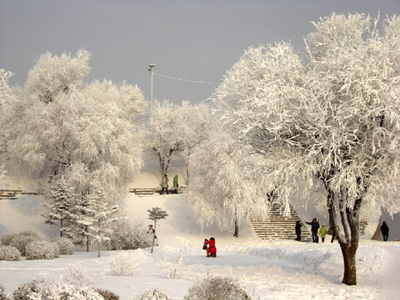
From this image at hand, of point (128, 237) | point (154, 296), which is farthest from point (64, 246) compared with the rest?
point (154, 296)

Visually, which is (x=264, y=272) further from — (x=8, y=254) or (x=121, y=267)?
(x=8, y=254)

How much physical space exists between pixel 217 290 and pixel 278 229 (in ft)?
81.9

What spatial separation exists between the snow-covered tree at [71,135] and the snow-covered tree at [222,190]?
5.45 meters

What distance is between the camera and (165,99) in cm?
4953

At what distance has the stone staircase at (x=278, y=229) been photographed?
Result: 28.9 metres

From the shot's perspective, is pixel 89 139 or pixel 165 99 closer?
pixel 89 139

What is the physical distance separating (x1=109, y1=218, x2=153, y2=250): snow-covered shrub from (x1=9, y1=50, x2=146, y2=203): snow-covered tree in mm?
5966

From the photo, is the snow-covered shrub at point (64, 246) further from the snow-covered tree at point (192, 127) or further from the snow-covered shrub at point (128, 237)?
the snow-covered tree at point (192, 127)

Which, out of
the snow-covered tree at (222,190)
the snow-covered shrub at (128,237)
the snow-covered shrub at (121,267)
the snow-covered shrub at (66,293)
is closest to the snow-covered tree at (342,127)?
the snow-covered shrub at (121,267)

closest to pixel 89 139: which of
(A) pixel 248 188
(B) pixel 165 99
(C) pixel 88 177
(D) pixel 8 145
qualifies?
(C) pixel 88 177

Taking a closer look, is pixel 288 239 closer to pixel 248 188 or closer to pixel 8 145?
pixel 248 188

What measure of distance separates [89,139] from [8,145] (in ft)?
29.6

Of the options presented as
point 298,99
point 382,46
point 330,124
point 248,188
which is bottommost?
point 248,188

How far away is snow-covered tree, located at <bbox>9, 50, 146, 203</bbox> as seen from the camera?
2623cm
